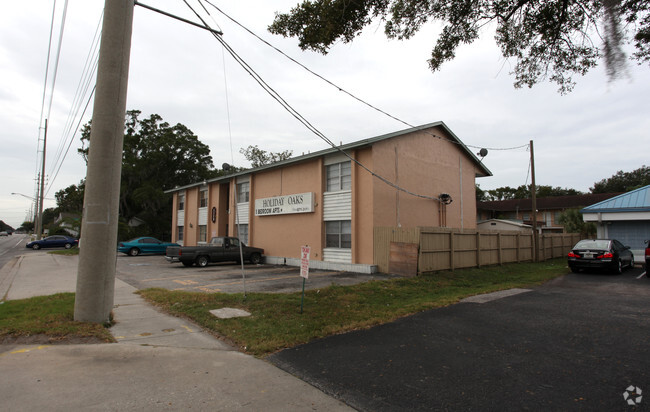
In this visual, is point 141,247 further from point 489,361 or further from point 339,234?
point 489,361

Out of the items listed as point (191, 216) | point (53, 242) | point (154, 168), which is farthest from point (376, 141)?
point (53, 242)

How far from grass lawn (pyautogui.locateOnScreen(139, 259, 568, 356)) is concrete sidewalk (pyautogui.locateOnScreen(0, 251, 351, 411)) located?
1.83 feet

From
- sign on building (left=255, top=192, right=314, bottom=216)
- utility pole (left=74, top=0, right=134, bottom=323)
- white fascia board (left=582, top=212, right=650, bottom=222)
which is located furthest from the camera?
white fascia board (left=582, top=212, right=650, bottom=222)

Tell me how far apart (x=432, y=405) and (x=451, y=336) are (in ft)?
8.12

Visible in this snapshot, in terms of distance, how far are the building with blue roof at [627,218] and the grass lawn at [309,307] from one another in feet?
39.3

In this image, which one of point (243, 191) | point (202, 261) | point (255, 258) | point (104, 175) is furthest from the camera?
point (243, 191)

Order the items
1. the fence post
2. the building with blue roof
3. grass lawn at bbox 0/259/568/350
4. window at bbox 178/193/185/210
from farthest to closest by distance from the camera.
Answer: window at bbox 178/193/185/210, the building with blue roof, the fence post, grass lawn at bbox 0/259/568/350

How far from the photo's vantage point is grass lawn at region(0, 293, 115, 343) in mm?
5473

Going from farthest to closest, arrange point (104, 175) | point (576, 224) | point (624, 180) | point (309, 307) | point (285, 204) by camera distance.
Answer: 1. point (624, 180)
2. point (576, 224)
3. point (285, 204)
4. point (309, 307)
5. point (104, 175)

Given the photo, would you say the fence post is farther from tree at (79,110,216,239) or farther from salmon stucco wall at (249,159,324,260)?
tree at (79,110,216,239)

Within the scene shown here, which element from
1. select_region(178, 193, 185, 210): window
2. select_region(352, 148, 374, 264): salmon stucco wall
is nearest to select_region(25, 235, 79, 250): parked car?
select_region(178, 193, 185, 210): window

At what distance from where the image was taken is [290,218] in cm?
1933

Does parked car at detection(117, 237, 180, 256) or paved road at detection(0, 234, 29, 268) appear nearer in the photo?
paved road at detection(0, 234, 29, 268)

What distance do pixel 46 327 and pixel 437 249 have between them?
38.6ft
